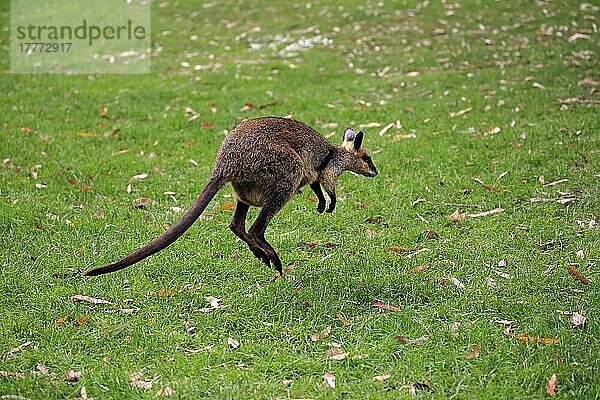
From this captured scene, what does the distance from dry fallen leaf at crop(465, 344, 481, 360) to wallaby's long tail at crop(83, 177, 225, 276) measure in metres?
1.97

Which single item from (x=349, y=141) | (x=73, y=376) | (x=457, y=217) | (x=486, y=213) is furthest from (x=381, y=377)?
(x=486, y=213)

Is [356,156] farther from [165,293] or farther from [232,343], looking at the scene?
[232,343]

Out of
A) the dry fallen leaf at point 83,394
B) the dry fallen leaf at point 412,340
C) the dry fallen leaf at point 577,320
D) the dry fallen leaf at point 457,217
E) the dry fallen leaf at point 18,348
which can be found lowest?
the dry fallen leaf at point 457,217

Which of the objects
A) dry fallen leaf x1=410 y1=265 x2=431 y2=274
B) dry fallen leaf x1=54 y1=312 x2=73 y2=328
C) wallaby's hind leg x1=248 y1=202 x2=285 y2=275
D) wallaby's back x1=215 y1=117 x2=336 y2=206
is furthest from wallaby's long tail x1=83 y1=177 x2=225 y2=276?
dry fallen leaf x1=410 y1=265 x2=431 y2=274

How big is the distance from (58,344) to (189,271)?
138cm

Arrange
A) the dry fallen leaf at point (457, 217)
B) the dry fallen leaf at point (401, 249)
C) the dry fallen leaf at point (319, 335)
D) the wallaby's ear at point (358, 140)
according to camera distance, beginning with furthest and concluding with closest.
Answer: the dry fallen leaf at point (457, 217), the dry fallen leaf at point (401, 249), the wallaby's ear at point (358, 140), the dry fallen leaf at point (319, 335)

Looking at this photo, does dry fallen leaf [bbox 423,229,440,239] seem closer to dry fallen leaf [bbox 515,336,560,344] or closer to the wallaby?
the wallaby

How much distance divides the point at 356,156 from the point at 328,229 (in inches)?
33.4

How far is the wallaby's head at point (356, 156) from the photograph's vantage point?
6680 mm

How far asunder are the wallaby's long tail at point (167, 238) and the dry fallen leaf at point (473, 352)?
77.4 inches

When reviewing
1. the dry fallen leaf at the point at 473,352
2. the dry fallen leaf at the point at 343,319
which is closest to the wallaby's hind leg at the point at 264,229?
the dry fallen leaf at the point at 343,319

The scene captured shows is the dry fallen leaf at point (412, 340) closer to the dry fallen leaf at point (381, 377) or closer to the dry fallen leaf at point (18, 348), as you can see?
the dry fallen leaf at point (381, 377)

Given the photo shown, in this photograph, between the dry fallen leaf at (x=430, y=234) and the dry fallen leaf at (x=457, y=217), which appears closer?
the dry fallen leaf at (x=430, y=234)

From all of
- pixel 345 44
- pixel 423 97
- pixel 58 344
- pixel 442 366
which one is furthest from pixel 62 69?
pixel 442 366
